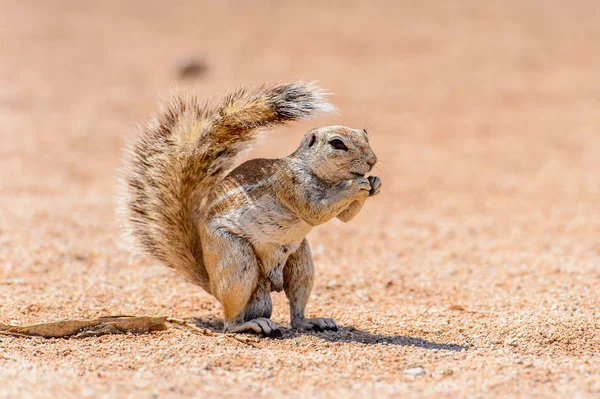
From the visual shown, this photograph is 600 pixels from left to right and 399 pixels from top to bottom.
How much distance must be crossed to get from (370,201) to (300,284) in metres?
5.71

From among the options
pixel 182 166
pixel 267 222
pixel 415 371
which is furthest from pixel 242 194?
pixel 415 371

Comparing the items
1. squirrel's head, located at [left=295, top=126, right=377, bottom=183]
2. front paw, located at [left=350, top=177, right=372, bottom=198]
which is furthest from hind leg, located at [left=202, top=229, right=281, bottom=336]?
front paw, located at [left=350, top=177, right=372, bottom=198]

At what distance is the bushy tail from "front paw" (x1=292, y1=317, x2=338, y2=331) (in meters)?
0.76

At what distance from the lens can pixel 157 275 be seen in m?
7.13

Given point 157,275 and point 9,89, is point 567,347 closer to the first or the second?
point 157,275

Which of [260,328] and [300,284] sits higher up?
[300,284]

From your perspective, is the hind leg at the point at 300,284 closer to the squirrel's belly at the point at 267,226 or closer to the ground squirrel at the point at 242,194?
the ground squirrel at the point at 242,194

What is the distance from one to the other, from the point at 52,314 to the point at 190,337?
1313 mm

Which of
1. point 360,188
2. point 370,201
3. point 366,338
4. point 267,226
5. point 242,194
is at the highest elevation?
point 370,201

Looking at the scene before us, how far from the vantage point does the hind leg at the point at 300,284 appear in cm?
534

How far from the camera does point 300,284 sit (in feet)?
17.6

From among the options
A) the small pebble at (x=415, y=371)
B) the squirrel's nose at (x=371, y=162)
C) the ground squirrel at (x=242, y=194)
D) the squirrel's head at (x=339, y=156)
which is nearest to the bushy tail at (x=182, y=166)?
the ground squirrel at (x=242, y=194)

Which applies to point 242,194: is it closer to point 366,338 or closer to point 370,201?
point 366,338

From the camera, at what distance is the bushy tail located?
527 centimetres
